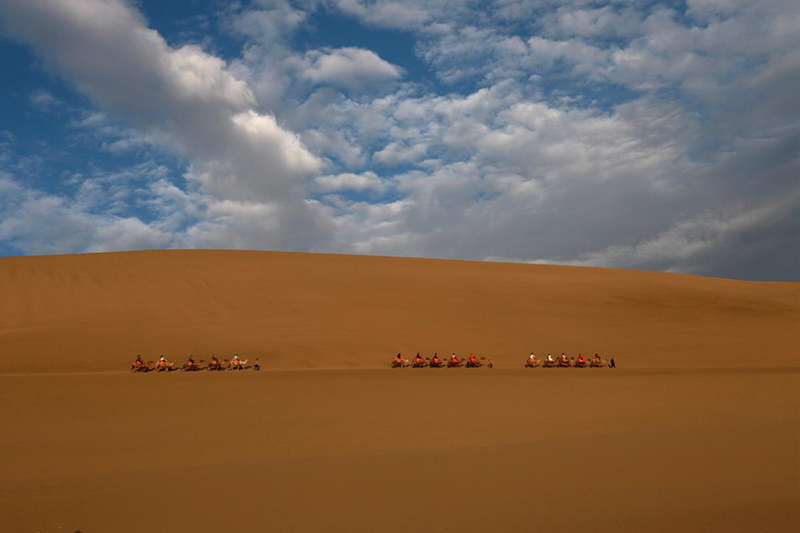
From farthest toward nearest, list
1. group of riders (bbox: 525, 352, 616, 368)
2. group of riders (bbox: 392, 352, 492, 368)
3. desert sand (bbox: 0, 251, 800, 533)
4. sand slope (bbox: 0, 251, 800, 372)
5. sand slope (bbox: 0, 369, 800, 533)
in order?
sand slope (bbox: 0, 251, 800, 372) < group of riders (bbox: 525, 352, 616, 368) < group of riders (bbox: 392, 352, 492, 368) < desert sand (bbox: 0, 251, 800, 533) < sand slope (bbox: 0, 369, 800, 533)

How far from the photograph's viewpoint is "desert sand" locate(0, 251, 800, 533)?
5230 mm

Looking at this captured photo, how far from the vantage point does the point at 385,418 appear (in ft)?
31.6

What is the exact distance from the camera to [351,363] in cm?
1792

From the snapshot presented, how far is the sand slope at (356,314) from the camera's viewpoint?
62.4 feet

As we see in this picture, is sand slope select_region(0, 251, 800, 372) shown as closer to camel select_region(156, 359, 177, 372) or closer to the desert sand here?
the desert sand

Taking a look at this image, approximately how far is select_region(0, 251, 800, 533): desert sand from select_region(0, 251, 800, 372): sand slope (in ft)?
0.50

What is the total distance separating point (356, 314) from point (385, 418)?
1467 centimetres

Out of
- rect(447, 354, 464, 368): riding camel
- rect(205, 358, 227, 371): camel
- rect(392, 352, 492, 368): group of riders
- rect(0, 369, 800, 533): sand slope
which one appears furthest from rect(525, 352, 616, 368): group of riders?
rect(205, 358, 227, 371): camel

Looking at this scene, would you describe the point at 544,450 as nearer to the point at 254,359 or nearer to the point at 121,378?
the point at 121,378

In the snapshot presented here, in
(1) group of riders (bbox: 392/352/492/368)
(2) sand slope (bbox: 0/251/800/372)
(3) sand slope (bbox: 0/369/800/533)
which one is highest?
(2) sand slope (bbox: 0/251/800/372)

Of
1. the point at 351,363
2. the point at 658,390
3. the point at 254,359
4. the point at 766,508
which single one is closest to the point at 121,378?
the point at 254,359

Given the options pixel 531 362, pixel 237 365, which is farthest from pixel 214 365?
pixel 531 362

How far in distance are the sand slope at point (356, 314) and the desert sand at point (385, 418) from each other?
0.15 m

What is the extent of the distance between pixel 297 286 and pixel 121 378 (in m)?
15.6
